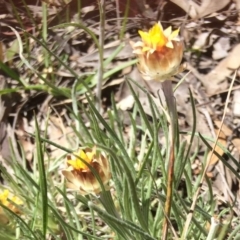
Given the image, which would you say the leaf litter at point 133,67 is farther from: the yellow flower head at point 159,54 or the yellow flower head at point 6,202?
the yellow flower head at point 159,54

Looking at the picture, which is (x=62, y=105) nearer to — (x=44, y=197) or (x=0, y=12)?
(x=0, y=12)

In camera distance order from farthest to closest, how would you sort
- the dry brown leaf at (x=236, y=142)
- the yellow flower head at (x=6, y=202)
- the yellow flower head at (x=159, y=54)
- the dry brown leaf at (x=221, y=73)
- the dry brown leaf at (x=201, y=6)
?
the dry brown leaf at (x=201, y=6) → the dry brown leaf at (x=221, y=73) → the dry brown leaf at (x=236, y=142) → the yellow flower head at (x=6, y=202) → the yellow flower head at (x=159, y=54)

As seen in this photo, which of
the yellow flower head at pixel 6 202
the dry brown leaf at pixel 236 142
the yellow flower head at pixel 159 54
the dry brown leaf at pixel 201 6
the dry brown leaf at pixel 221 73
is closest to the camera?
the yellow flower head at pixel 159 54

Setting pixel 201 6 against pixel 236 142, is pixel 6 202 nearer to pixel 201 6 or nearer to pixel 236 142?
pixel 236 142

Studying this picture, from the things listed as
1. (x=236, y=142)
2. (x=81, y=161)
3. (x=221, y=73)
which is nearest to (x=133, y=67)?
(x=221, y=73)

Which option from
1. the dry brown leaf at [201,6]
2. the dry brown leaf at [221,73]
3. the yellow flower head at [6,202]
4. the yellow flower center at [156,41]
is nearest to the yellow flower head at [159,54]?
the yellow flower center at [156,41]

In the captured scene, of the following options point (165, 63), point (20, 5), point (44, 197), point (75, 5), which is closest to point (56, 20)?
point (75, 5)
